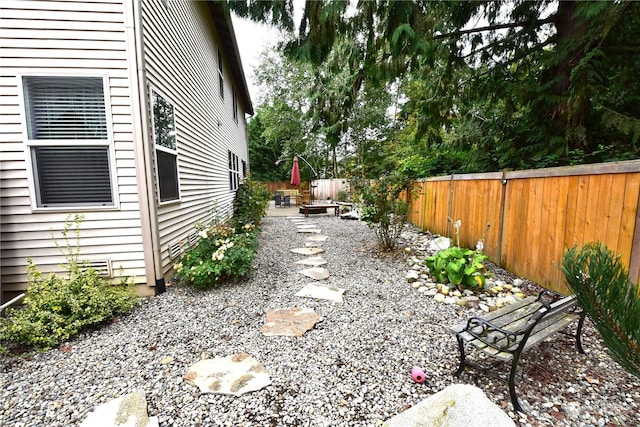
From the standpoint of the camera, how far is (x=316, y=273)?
13.0ft

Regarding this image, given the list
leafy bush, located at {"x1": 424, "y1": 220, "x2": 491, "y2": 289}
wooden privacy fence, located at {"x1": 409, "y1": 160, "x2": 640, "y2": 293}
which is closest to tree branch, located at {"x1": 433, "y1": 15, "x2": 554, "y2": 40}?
wooden privacy fence, located at {"x1": 409, "y1": 160, "x2": 640, "y2": 293}

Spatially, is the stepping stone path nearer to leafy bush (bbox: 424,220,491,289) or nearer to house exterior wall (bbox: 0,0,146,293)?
leafy bush (bbox: 424,220,491,289)

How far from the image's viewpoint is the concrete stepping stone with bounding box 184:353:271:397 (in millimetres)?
1763

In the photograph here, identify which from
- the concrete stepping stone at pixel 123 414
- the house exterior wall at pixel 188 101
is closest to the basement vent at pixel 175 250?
the house exterior wall at pixel 188 101

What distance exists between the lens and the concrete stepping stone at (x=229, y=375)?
1.76m

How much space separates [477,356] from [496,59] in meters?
4.76

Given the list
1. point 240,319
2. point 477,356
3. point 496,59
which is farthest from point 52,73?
point 496,59

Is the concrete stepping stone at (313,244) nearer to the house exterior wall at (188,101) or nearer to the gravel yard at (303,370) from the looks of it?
the house exterior wall at (188,101)

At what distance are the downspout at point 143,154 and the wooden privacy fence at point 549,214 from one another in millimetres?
3738

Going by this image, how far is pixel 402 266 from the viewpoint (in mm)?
4211

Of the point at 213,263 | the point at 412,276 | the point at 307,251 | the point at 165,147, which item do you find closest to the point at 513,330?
the point at 412,276

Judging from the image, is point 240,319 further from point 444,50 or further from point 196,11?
point 196,11

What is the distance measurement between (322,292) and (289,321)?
73 cm

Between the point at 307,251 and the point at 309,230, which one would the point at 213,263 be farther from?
the point at 309,230
